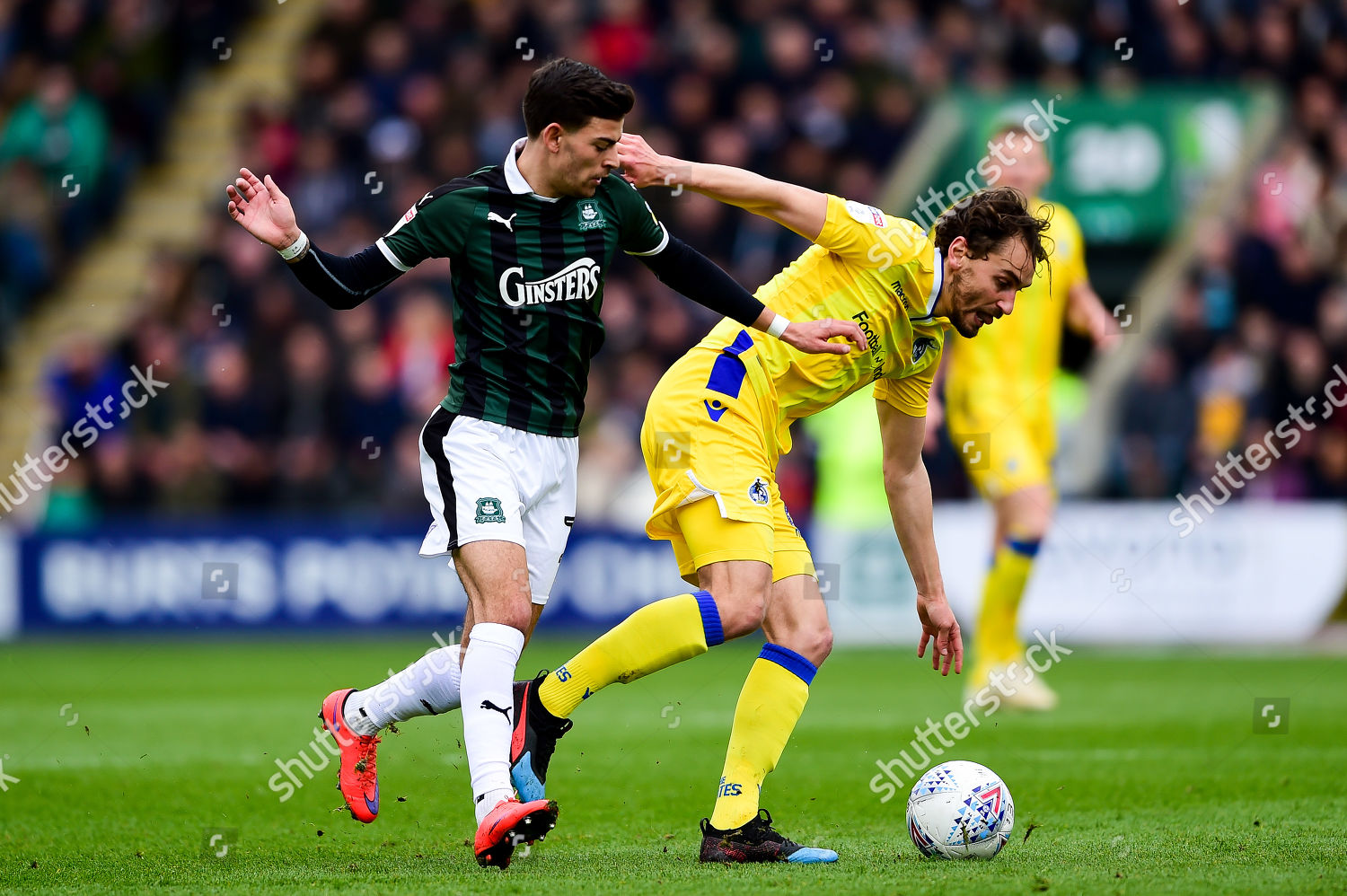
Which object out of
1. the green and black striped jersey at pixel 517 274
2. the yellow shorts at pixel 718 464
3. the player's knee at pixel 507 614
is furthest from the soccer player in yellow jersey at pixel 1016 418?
the player's knee at pixel 507 614

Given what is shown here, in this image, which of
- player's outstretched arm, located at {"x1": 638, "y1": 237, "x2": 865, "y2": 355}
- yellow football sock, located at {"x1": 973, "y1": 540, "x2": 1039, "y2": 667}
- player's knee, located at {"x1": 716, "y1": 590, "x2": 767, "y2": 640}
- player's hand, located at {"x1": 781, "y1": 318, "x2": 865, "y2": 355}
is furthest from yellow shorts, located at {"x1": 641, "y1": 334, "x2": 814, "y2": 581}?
yellow football sock, located at {"x1": 973, "y1": 540, "x2": 1039, "y2": 667}

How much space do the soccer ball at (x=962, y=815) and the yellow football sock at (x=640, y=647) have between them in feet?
2.68

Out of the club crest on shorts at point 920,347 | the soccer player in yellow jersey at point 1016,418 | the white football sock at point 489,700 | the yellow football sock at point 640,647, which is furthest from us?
the soccer player in yellow jersey at point 1016,418

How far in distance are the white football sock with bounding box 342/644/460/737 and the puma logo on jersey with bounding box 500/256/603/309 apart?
1232 mm

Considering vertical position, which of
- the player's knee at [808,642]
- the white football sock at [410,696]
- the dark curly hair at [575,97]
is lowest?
the white football sock at [410,696]

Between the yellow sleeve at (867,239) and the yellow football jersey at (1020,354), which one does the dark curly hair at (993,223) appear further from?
the yellow football jersey at (1020,354)

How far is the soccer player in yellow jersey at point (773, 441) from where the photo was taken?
16.6 ft

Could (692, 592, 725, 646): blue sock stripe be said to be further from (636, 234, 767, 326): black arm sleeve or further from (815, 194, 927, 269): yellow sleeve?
(815, 194, 927, 269): yellow sleeve

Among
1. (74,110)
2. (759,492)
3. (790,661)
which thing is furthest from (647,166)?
(74,110)

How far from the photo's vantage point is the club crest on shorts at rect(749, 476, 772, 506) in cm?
521

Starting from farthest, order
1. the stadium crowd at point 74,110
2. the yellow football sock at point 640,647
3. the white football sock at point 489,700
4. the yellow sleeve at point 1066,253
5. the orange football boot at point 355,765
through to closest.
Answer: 1. the stadium crowd at point 74,110
2. the yellow sleeve at point 1066,253
3. the orange football boot at point 355,765
4. the yellow football sock at point 640,647
5. the white football sock at point 489,700

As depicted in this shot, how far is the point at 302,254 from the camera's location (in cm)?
498

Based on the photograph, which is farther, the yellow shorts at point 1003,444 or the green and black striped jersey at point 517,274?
the yellow shorts at point 1003,444

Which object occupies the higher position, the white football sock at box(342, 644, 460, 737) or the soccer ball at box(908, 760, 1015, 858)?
the white football sock at box(342, 644, 460, 737)
